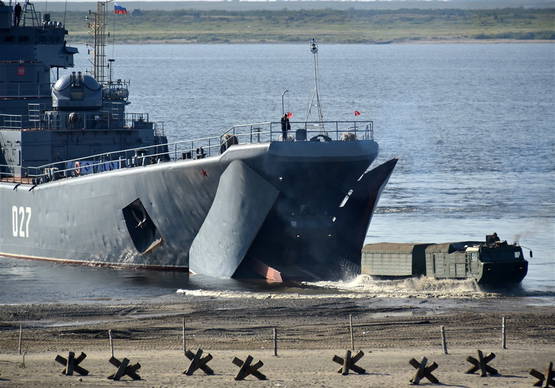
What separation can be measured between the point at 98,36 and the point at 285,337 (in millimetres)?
22056

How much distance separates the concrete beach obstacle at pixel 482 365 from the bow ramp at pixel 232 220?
11266 millimetres

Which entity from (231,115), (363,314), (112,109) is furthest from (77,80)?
(231,115)

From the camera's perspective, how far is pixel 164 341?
114 ft

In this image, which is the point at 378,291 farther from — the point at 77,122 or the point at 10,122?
the point at 10,122

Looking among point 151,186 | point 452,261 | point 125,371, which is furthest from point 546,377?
point 151,186

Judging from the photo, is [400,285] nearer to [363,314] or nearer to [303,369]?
[363,314]

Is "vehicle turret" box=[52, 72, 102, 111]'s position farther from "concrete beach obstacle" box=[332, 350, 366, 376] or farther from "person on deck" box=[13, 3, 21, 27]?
"concrete beach obstacle" box=[332, 350, 366, 376]

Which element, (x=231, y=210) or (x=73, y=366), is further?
(x=231, y=210)

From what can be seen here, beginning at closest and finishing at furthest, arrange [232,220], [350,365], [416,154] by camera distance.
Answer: [350,365] → [232,220] → [416,154]

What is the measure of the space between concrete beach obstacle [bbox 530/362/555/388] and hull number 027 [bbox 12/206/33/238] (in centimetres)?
2352

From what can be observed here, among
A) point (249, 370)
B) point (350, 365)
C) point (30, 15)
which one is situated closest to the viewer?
point (249, 370)

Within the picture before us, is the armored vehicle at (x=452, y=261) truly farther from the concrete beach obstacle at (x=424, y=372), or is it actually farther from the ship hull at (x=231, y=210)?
the concrete beach obstacle at (x=424, y=372)

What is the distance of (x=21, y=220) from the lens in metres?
49.0

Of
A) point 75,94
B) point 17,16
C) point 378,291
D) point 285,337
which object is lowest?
point 285,337
